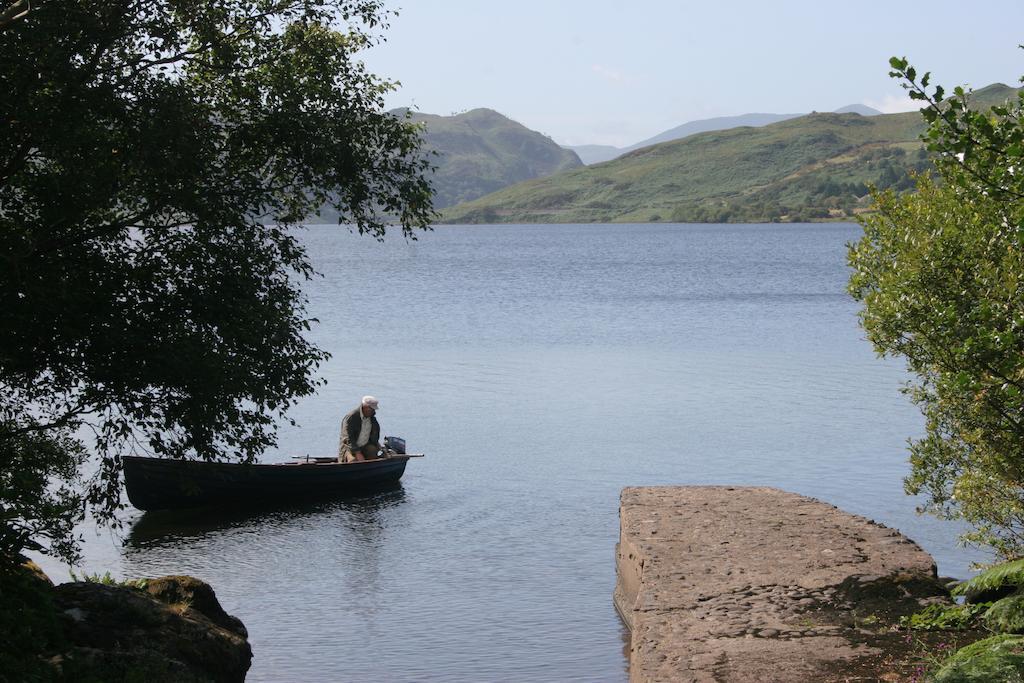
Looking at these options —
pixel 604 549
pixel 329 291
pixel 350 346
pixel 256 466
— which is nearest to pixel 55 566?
pixel 256 466

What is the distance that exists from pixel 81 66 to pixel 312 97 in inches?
121

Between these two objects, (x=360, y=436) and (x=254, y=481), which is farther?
(x=360, y=436)

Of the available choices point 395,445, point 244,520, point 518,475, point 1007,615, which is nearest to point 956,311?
point 1007,615

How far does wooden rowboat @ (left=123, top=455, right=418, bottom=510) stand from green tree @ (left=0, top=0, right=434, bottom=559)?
28.5 feet

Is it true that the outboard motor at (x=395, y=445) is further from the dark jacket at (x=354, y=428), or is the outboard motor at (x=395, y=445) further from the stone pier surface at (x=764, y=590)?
the stone pier surface at (x=764, y=590)

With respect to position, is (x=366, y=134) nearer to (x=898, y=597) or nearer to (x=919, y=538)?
(x=898, y=597)

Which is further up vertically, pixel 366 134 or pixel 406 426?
pixel 366 134

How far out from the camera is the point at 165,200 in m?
14.5

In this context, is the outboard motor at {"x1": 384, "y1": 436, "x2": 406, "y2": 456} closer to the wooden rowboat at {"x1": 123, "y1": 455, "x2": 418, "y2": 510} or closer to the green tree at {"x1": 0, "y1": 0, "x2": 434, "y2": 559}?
the wooden rowboat at {"x1": 123, "y1": 455, "x2": 418, "y2": 510}

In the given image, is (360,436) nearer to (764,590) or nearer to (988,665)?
(764,590)

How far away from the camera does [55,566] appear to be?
74.4 feet

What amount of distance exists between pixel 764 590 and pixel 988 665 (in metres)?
5.07

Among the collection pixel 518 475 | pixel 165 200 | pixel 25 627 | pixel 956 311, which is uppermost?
pixel 165 200

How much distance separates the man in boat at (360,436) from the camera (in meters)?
29.7
